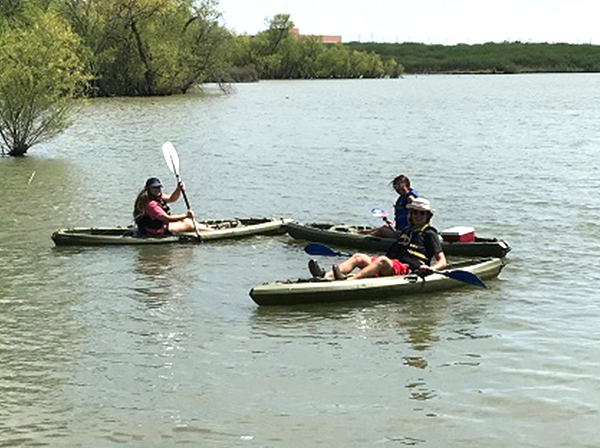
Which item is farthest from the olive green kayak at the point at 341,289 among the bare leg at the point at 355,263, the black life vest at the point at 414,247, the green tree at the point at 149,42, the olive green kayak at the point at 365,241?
the green tree at the point at 149,42

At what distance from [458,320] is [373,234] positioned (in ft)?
13.6

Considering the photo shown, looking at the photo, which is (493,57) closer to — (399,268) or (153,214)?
(153,214)

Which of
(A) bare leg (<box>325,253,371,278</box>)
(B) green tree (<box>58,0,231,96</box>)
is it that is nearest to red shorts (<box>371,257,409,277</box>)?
(A) bare leg (<box>325,253,371,278</box>)

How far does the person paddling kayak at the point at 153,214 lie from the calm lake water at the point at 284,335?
49 centimetres

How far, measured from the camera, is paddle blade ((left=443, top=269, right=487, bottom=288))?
12.0 meters

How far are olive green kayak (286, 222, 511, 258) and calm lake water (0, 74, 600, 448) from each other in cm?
34

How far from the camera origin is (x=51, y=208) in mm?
20438

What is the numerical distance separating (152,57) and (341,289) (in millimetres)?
57872

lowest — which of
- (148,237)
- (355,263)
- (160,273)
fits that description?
(160,273)

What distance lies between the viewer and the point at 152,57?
6719 cm

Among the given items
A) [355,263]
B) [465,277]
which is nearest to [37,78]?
[355,263]

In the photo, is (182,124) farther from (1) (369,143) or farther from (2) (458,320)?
(2) (458,320)

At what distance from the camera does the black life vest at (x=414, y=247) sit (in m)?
12.0

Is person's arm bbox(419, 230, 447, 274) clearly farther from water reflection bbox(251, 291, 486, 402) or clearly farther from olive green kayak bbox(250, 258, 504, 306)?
water reflection bbox(251, 291, 486, 402)
